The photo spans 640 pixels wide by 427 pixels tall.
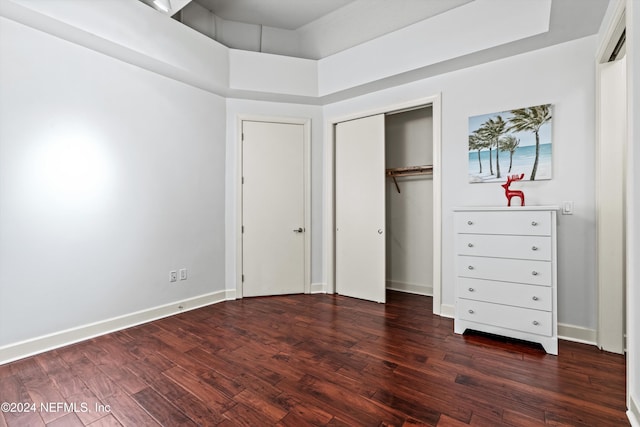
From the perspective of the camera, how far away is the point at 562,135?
8.87ft

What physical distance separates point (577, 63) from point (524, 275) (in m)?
1.88

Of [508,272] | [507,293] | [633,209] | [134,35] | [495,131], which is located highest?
[134,35]

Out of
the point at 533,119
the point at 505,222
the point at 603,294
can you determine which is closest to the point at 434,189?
the point at 505,222

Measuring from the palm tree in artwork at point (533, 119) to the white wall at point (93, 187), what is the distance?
3.30 meters

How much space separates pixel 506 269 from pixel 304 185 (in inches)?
100

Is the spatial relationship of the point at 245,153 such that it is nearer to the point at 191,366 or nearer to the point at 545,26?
the point at 191,366

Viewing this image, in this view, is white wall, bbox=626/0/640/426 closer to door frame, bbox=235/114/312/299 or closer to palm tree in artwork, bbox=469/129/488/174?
palm tree in artwork, bbox=469/129/488/174

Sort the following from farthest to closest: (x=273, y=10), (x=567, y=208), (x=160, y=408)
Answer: (x=273, y=10)
(x=567, y=208)
(x=160, y=408)

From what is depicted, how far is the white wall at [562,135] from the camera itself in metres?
2.61

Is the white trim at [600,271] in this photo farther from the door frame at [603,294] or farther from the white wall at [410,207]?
the white wall at [410,207]

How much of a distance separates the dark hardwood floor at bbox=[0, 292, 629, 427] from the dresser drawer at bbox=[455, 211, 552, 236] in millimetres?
938

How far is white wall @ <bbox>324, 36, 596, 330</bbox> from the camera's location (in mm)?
2609

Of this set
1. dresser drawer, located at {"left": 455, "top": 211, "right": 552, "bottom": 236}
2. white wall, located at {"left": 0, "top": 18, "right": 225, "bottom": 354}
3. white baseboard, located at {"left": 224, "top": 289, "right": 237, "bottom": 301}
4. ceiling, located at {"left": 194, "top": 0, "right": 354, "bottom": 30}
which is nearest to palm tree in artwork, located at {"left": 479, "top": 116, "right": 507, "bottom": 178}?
dresser drawer, located at {"left": 455, "top": 211, "right": 552, "bottom": 236}

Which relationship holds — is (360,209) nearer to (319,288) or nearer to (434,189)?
(434,189)
